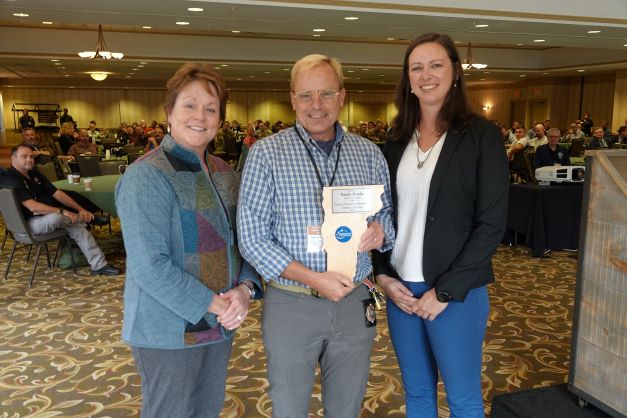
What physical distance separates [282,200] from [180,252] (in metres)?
0.34

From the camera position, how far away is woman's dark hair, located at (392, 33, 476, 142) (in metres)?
1.82

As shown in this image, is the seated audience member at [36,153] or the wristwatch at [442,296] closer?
the wristwatch at [442,296]

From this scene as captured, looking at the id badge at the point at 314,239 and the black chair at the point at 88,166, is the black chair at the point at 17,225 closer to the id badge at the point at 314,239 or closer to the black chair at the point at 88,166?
the black chair at the point at 88,166

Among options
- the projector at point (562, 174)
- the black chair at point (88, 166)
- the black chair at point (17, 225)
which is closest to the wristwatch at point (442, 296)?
the black chair at point (17, 225)

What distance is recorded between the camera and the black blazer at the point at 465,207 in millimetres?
1792

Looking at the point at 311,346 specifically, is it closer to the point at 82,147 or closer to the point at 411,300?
the point at 411,300

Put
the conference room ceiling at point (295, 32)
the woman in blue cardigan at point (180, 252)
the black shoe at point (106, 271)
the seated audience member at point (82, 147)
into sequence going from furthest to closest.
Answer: the seated audience member at point (82, 147) → the conference room ceiling at point (295, 32) → the black shoe at point (106, 271) → the woman in blue cardigan at point (180, 252)

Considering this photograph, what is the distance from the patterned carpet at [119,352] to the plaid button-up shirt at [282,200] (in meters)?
1.48

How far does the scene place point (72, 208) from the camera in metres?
5.85

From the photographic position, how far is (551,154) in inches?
313

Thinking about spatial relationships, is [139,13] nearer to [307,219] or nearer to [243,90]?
[307,219]

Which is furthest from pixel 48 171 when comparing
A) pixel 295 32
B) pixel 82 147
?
pixel 295 32

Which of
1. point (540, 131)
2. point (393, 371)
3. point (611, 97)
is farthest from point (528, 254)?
point (611, 97)

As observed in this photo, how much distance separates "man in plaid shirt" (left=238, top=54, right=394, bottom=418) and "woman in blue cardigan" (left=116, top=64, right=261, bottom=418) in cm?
12
